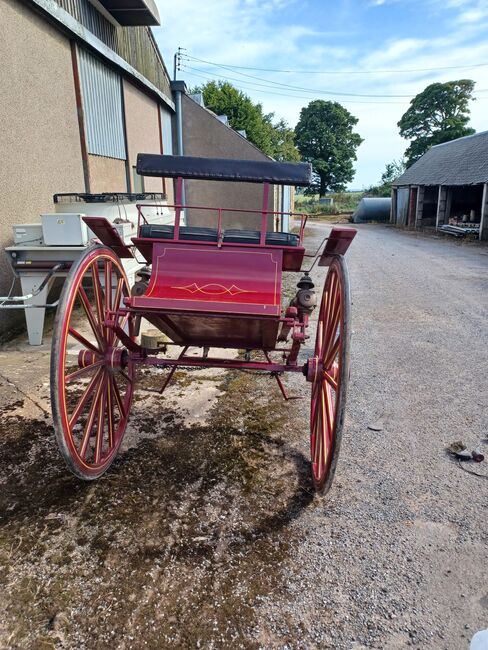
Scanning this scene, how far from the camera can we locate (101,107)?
937 cm

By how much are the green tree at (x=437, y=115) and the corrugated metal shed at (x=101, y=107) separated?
38.2 m

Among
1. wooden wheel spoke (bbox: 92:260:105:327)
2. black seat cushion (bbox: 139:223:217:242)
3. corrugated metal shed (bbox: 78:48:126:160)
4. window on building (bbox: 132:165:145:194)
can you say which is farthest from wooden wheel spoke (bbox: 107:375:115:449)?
window on building (bbox: 132:165:145:194)

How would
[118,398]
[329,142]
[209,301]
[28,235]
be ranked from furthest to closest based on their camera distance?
[329,142] < [28,235] < [118,398] < [209,301]

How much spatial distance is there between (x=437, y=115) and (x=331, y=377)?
47.5 m

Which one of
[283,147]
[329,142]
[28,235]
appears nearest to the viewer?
[28,235]

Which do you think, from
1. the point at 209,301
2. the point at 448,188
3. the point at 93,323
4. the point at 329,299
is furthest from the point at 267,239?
the point at 448,188

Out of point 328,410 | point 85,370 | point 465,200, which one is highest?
point 465,200

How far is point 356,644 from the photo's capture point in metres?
2.07

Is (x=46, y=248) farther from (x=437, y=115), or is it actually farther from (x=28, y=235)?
(x=437, y=115)

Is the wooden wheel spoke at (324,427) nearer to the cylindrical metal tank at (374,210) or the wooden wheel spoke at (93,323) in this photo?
the wooden wheel spoke at (93,323)

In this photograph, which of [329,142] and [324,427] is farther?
[329,142]

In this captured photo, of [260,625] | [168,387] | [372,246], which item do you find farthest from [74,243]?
[372,246]

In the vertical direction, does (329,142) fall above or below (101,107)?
above

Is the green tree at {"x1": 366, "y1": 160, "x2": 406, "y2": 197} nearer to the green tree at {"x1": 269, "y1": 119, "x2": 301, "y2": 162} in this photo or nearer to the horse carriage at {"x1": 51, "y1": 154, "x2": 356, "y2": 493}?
the green tree at {"x1": 269, "y1": 119, "x2": 301, "y2": 162}
